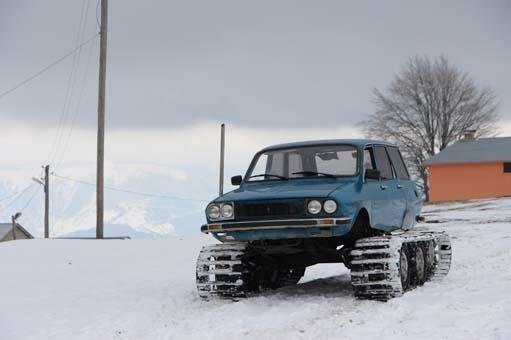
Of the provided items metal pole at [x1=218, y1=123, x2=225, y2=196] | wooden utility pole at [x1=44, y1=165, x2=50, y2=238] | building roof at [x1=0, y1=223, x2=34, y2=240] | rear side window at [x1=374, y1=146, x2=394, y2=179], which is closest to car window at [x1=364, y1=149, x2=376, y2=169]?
rear side window at [x1=374, y1=146, x2=394, y2=179]

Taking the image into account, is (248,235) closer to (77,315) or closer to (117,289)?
(77,315)

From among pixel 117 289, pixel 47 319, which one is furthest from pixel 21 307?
pixel 117 289

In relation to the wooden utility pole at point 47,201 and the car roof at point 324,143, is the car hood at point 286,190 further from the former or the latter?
the wooden utility pole at point 47,201

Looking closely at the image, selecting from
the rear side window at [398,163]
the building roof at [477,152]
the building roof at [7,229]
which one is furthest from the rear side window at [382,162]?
the building roof at [7,229]

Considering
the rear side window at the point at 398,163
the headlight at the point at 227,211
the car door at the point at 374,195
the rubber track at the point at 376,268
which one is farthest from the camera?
the rear side window at the point at 398,163

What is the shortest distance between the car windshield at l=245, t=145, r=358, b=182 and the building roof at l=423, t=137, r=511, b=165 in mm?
39519

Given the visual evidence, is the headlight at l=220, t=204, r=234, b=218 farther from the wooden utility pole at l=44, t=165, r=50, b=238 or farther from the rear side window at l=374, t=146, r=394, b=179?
the wooden utility pole at l=44, t=165, r=50, b=238

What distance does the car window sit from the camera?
10966 mm

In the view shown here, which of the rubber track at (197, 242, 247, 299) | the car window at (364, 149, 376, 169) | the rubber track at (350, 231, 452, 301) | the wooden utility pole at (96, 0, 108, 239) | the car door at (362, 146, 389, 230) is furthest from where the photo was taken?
the wooden utility pole at (96, 0, 108, 239)

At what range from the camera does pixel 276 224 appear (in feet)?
31.3

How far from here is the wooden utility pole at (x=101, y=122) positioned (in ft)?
80.5

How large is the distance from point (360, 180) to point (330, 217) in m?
1.26

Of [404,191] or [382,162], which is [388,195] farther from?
[404,191]

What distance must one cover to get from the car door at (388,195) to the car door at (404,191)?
7 cm
